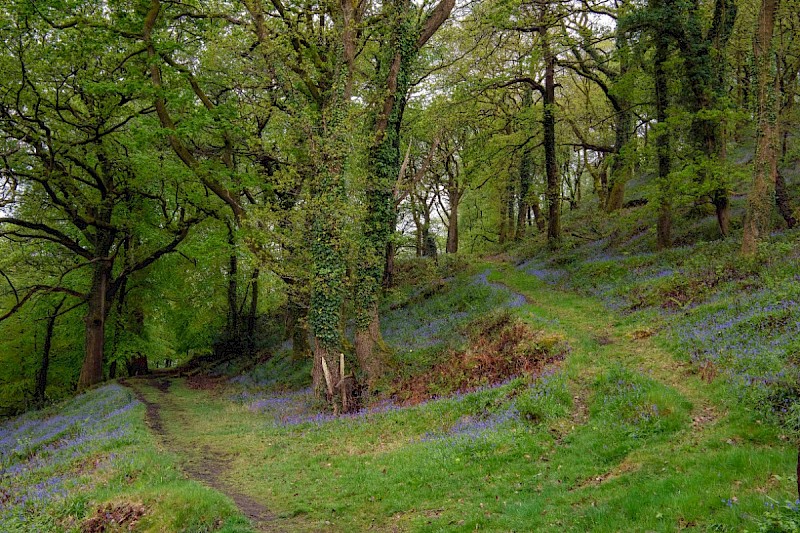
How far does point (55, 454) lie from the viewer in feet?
44.1

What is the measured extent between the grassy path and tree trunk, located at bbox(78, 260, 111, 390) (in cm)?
1482

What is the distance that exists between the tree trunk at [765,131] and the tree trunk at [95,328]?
94.3 feet

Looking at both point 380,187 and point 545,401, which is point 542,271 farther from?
point 545,401

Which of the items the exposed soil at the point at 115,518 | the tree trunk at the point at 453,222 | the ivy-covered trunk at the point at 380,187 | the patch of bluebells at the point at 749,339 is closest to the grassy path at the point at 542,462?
the patch of bluebells at the point at 749,339

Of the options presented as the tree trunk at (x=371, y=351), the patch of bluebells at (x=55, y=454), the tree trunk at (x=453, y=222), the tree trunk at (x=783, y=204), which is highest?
the tree trunk at (x=453, y=222)

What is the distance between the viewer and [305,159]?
63.2 ft

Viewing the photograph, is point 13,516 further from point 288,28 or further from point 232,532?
point 288,28

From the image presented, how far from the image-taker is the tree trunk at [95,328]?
25578 mm

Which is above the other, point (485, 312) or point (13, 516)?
point (485, 312)

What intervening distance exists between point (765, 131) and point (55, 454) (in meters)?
22.0

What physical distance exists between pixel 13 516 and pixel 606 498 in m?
10.5

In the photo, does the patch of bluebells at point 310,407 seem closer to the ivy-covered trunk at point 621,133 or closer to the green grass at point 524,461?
the green grass at point 524,461

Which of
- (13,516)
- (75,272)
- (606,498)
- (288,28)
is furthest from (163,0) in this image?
(606,498)

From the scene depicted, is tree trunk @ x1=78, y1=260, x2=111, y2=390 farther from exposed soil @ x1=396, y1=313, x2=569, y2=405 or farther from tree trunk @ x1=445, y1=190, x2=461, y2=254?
tree trunk @ x1=445, y1=190, x2=461, y2=254
